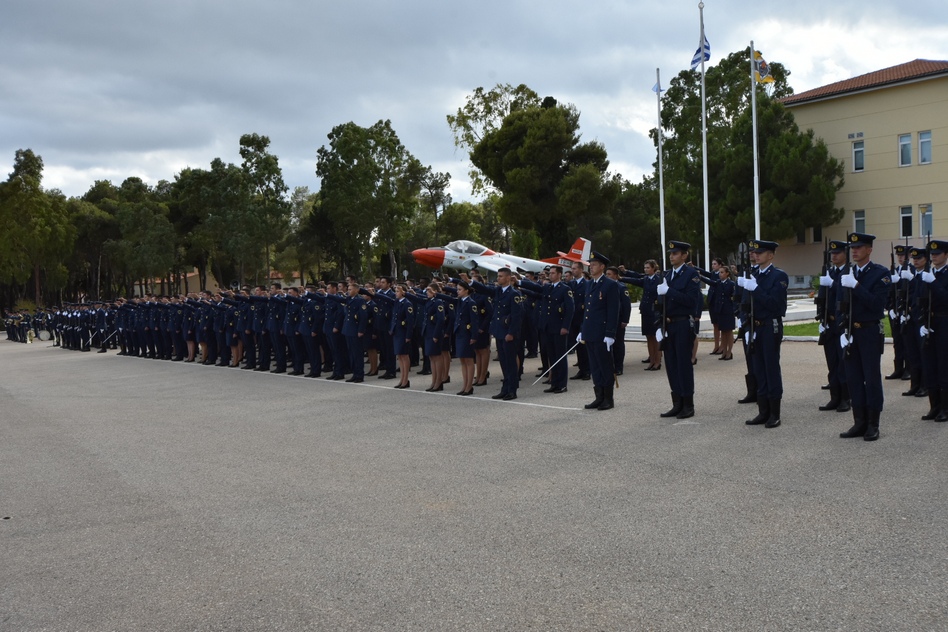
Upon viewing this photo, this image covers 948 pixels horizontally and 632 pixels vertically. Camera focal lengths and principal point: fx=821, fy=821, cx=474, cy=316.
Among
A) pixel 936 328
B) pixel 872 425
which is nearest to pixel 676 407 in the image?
pixel 872 425

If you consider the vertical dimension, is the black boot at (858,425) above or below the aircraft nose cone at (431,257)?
below

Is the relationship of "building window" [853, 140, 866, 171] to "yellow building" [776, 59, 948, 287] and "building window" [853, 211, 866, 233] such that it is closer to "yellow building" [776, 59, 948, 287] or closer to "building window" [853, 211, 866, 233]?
"yellow building" [776, 59, 948, 287]

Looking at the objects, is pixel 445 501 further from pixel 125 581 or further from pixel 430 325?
pixel 430 325

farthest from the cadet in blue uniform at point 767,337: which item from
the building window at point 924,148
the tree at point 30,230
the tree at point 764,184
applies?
the tree at point 30,230

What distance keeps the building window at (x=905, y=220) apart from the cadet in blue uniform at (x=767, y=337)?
1429 inches

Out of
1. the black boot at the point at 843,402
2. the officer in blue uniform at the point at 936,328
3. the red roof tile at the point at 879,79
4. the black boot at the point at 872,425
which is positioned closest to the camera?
the black boot at the point at 872,425

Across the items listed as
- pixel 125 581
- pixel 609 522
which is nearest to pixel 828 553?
pixel 609 522

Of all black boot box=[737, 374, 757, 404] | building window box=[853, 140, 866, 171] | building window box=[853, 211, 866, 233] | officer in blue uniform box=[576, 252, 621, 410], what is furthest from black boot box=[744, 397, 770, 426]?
building window box=[853, 140, 866, 171]

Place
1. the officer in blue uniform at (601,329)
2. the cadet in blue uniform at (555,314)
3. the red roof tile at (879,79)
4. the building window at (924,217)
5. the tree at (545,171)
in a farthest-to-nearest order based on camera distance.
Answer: the tree at (545,171) → the building window at (924,217) → the red roof tile at (879,79) → the cadet in blue uniform at (555,314) → the officer in blue uniform at (601,329)

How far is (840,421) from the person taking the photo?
856cm

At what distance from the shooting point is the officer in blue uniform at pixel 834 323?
8.55 metres

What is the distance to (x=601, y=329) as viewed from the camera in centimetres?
1023

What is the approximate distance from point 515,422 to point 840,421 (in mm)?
3493

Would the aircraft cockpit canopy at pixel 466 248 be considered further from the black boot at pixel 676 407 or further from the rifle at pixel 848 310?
the rifle at pixel 848 310
